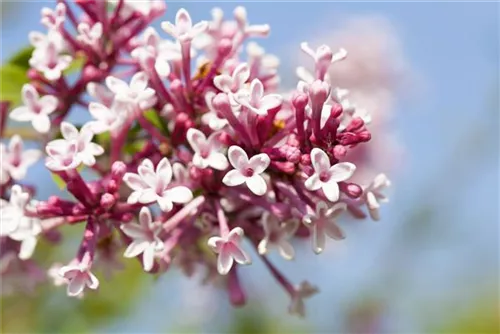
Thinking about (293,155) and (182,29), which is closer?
(293,155)

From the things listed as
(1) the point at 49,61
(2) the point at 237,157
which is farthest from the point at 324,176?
(1) the point at 49,61

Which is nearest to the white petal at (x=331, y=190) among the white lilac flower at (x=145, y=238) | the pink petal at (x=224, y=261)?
the pink petal at (x=224, y=261)

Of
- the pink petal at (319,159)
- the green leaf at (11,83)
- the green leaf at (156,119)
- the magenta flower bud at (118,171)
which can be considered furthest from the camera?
the green leaf at (11,83)

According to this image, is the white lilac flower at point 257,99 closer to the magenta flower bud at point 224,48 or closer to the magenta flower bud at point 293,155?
the magenta flower bud at point 293,155

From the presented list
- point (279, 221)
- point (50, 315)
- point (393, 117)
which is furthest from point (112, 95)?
point (393, 117)

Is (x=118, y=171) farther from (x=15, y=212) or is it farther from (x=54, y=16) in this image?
(x=54, y=16)

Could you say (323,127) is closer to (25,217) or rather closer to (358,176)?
(25,217)
